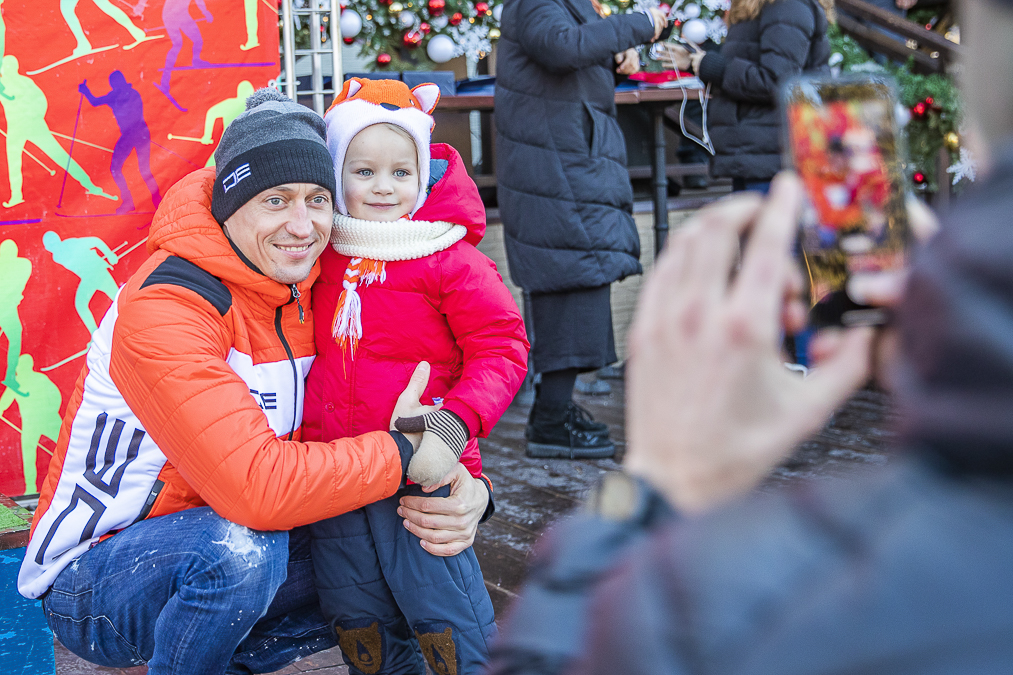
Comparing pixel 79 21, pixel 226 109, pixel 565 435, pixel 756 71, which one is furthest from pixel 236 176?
pixel 756 71

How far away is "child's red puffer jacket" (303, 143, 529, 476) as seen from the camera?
2004 millimetres

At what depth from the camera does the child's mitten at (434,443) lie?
6.09 feet

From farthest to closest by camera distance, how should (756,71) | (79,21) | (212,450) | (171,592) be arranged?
1. (756,71)
2. (79,21)
3. (171,592)
4. (212,450)

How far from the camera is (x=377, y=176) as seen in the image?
6.85 ft

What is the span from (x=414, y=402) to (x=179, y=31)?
5.33 feet

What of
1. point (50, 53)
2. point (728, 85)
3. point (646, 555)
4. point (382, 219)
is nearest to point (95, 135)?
point (50, 53)

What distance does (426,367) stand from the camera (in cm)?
199

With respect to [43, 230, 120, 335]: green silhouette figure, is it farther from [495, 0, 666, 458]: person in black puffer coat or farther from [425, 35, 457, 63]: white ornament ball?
[425, 35, 457, 63]: white ornament ball

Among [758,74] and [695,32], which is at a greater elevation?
[695,32]

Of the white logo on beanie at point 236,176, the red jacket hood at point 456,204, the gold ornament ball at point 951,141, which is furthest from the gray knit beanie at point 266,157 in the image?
the gold ornament ball at point 951,141

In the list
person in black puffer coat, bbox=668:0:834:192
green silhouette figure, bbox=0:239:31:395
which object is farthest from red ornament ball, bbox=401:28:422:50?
green silhouette figure, bbox=0:239:31:395

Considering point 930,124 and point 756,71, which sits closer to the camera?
point 756,71

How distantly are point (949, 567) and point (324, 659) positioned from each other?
215cm

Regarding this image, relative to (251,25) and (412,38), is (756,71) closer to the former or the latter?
(251,25)
